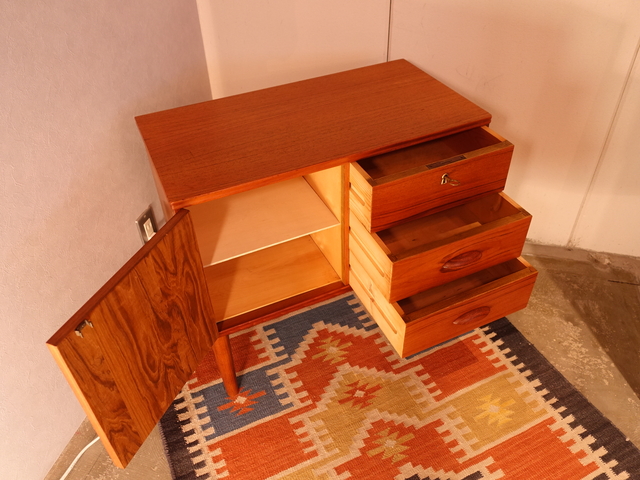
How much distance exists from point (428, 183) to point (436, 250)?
148mm

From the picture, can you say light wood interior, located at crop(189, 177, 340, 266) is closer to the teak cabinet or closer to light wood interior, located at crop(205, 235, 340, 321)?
the teak cabinet

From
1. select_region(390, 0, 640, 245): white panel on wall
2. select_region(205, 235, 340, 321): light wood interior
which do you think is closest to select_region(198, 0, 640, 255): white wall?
select_region(390, 0, 640, 245): white panel on wall

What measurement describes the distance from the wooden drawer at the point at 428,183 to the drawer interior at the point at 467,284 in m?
0.21

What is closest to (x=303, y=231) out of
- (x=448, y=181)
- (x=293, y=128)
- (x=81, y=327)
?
(x=293, y=128)

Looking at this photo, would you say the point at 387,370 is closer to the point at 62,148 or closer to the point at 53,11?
the point at 62,148

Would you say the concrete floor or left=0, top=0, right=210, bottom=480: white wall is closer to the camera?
left=0, top=0, right=210, bottom=480: white wall

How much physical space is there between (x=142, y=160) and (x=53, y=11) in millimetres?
469

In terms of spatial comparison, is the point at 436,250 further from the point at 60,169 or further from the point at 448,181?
the point at 60,169

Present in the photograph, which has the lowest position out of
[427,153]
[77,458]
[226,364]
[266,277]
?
[77,458]

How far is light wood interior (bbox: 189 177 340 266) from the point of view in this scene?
4.05 ft

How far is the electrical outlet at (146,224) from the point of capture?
150 cm

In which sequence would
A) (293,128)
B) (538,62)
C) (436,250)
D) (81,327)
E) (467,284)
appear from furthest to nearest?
(538,62)
(467,284)
(293,128)
(436,250)
(81,327)

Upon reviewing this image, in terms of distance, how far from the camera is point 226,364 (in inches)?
53.6

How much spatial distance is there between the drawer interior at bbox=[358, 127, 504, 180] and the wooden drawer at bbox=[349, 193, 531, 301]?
142mm
